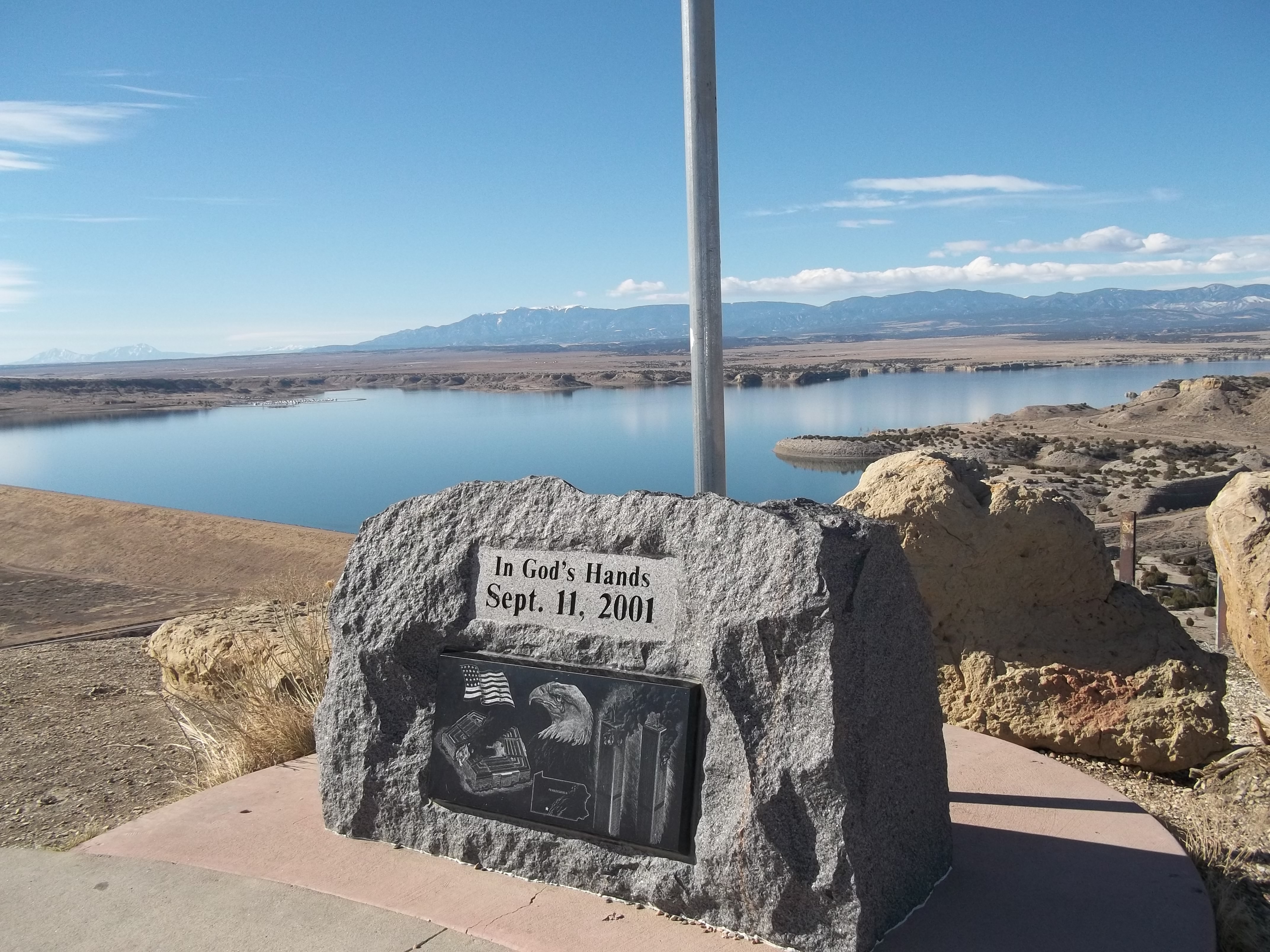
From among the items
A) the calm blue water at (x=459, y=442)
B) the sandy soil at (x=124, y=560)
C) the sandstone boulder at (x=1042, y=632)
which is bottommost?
the calm blue water at (x=459, y=442)

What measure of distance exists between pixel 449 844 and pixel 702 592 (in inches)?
56.1

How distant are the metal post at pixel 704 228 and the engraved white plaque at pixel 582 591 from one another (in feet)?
2.59

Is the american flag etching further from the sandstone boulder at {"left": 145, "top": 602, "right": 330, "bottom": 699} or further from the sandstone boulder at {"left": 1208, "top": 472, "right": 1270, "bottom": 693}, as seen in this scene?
the sandstone boulder at {"left": 1208, "top": 472, "right": 1270, "bottom": 693}

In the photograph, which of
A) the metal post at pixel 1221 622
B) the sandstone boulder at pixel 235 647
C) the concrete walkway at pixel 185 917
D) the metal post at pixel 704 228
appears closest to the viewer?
the concrete walkway at pixel 185 917

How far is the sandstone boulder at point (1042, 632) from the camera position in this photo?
498cm

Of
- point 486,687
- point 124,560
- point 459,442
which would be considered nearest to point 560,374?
point 459,442

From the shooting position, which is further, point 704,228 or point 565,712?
point 704,228

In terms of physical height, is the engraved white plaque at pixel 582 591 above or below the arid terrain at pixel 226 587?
above

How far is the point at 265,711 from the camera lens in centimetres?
532

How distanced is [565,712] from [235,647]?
11.2 ft

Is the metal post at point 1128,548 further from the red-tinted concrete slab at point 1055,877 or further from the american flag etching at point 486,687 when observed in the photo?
the american flag etching at point 486,687

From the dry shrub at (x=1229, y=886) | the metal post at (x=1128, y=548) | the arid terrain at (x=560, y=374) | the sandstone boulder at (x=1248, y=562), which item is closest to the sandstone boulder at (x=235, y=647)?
the dry shrub at (x=1229, y=886)

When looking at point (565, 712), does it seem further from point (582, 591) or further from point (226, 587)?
point (226, 587)

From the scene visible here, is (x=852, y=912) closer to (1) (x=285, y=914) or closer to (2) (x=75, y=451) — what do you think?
(1) (x=285, y=914)
